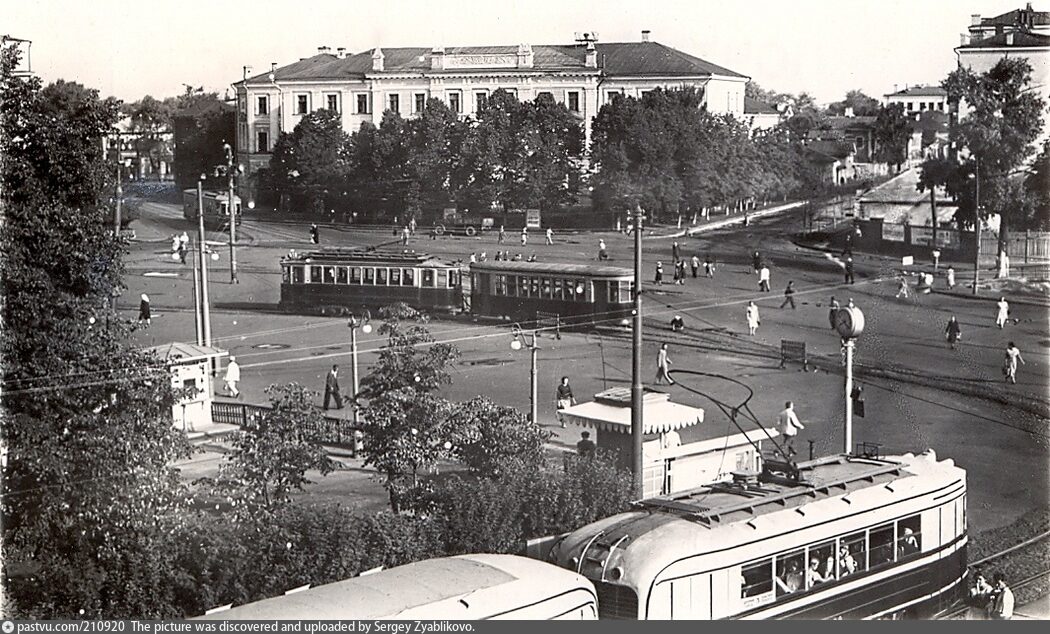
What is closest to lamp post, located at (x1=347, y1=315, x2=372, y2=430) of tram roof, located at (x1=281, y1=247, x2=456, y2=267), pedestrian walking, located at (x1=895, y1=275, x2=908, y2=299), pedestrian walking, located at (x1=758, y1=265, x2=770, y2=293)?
tram roof, located at (x1=281, y1=247, x2=456, y2=267)

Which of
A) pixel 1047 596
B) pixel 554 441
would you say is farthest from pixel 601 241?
pixel 1047 596

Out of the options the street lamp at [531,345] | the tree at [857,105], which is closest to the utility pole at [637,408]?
the street lamp at [531,345]

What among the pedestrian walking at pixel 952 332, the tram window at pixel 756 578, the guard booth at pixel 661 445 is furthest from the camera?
the pedestrian walking at pixel 952 332

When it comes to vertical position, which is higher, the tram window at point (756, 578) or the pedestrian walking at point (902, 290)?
the pedestrian walking at point (902, 290)

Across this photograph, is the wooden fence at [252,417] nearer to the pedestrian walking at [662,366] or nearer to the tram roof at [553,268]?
the tram roof at [553,268]

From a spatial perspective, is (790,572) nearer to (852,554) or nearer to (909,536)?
(852,554)

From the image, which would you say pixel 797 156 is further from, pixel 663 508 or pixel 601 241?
pixel 663 508

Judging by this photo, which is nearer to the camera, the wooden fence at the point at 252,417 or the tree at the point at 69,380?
the tree at the point at 69,380

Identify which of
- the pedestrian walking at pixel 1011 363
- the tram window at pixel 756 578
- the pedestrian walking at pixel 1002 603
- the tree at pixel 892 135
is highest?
the tree at pixel 892 135
